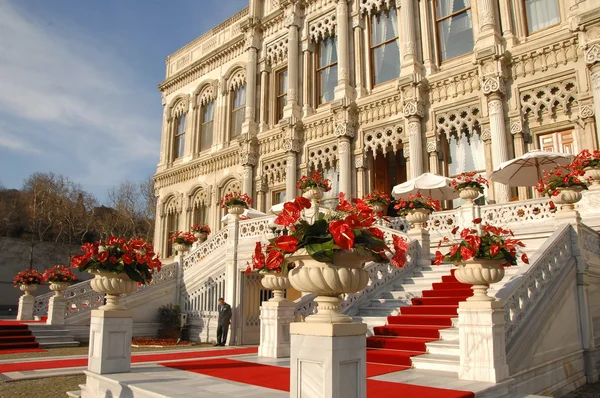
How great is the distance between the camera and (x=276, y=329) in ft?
29.6

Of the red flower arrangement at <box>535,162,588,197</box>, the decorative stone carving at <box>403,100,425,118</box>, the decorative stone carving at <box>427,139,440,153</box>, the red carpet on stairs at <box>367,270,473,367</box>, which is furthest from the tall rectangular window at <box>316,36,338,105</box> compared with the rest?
the red carpet on stairs at <box>367,270,473,367</box>

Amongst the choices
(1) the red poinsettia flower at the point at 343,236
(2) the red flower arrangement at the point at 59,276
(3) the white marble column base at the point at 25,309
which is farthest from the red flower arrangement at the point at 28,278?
(1) the red poinsettia flower at the point at 343,236

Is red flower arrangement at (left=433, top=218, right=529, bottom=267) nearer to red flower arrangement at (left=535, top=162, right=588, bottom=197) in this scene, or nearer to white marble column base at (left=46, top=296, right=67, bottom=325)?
Answer: red flower arrangement at (left=535, top=162, right=588, bottom=197)

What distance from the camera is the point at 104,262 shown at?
7.45m

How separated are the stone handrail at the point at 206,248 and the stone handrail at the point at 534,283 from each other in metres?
10.1

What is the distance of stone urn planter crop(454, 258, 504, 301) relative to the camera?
664cm

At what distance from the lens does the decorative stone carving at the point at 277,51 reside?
23.6 m

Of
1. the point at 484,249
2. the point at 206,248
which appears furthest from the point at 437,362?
the point at 206,248

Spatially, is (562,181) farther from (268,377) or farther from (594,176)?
(268,377)

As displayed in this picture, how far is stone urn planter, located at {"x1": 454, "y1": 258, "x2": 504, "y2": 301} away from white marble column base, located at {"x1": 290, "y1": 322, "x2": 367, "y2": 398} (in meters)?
3.13

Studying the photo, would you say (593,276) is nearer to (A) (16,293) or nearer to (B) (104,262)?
(B) (104,262)

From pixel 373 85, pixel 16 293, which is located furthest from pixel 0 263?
pixel 373 85

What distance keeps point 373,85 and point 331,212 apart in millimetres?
16047

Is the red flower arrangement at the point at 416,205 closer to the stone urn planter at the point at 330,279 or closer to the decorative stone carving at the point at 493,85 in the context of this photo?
the decorative stone carving at the point at 493,85
